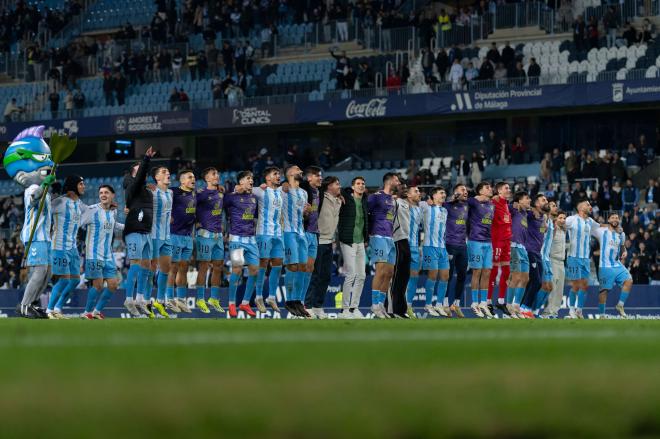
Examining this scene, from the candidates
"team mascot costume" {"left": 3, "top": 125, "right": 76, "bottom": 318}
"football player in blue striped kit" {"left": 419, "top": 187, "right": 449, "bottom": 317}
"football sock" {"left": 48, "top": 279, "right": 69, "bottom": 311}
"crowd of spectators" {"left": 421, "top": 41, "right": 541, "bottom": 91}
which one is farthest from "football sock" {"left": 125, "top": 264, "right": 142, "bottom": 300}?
"crowd of spectators" {"left": 421, "top": 41, "right": 541, "bottom": 91}

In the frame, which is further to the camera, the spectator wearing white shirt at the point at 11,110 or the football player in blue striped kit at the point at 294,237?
the spectator wearing white shirt at the point at 11,110

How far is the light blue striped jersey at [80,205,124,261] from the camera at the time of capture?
18.8 m

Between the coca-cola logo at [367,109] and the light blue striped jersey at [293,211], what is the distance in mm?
19619

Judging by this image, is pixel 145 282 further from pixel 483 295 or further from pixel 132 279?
pixel 483 295

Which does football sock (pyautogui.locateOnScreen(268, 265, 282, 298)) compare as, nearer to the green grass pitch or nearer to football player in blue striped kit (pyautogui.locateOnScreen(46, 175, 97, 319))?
football player in blue striped kit (pyautogui.locateOnScreen(46, 175, 97, 319))

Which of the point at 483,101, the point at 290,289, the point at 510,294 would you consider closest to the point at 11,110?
the point at 483,101

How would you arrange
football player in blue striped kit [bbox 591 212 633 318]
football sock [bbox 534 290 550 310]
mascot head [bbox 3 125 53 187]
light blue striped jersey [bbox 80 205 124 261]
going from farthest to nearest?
football player in blue striped kit [bbox 591 212 633 318] → football sock [bbox 534 290 550 310] → light blue striped jersey [bbox 80 205 124 261] → mascot head [bbox 3 125 53 187]

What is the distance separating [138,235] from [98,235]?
101cm

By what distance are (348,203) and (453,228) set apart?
3.23 m

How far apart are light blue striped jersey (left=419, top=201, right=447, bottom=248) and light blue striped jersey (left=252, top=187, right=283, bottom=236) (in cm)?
345

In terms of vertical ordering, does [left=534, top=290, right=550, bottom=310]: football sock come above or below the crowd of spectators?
below

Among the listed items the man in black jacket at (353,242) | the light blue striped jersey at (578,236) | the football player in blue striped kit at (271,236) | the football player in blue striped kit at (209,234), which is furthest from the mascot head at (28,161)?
the light blue striped jersey at (578,236)

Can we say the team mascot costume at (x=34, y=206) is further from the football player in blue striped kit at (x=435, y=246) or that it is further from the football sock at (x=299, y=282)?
the football player in blue striped kit at (x=435, y=246)

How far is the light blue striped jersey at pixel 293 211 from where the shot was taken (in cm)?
1886
